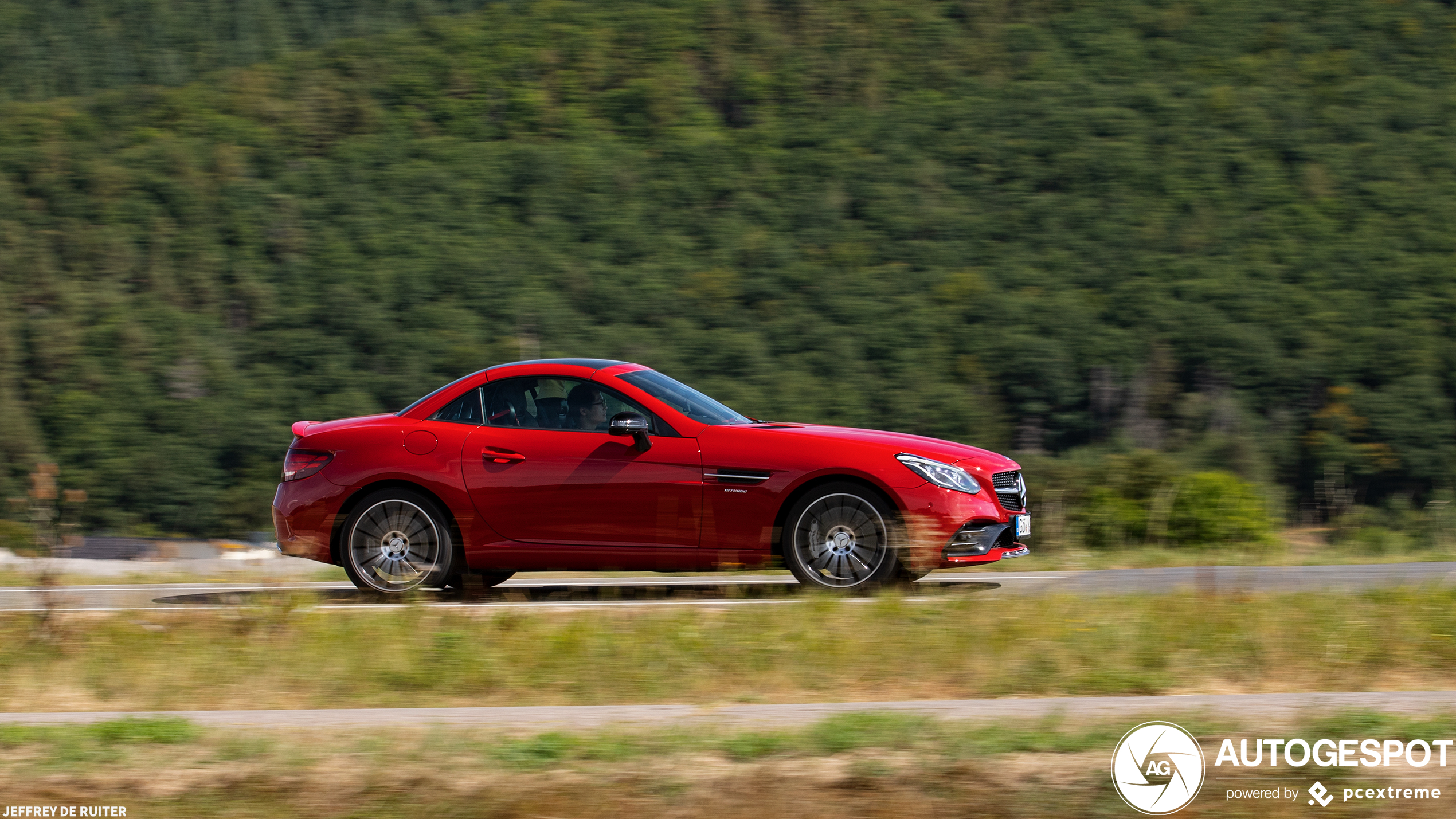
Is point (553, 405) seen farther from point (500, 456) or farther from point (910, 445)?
point (910, 445)

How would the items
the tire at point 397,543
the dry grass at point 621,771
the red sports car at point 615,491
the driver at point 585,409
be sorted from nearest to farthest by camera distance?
the dry grass at point 621,771
the red sports car at point 615,491
the tire at point 397,543
the driver at point 585,409

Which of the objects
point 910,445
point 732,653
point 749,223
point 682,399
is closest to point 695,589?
point 682,399

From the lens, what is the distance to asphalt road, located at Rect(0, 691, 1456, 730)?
498 cm

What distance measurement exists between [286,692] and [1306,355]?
80360mm

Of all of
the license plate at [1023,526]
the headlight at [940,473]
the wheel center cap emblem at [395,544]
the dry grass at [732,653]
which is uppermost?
the headlight at [940,473]

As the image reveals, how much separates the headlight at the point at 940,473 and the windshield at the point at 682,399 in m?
1.10

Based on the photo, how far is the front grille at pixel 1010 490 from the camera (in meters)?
8.02

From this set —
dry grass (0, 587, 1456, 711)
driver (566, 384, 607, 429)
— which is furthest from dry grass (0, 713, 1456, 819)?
driver (566, 384, 607, 429)

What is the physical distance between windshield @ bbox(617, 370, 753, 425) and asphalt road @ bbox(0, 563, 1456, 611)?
989 mm

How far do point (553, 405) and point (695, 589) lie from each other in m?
1.39

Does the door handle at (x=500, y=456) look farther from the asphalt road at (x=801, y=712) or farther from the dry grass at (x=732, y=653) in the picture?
the asphalt road at (x=801, y=712)

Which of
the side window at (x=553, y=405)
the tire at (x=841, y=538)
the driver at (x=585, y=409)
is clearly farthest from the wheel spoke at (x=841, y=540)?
the driver at (x=585, y=409)

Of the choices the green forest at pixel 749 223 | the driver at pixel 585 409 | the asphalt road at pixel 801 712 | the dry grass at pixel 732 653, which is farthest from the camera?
the green forest at pixel 749 223

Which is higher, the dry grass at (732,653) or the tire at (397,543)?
the tire at (397,543)
